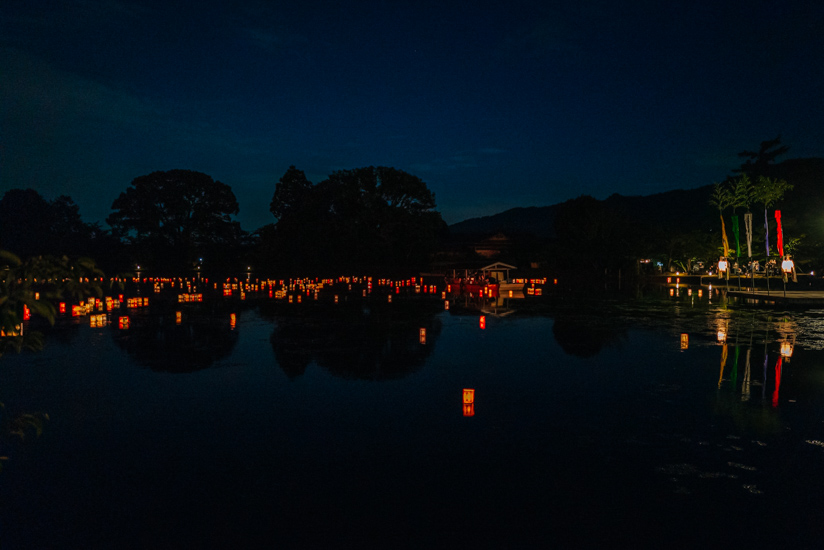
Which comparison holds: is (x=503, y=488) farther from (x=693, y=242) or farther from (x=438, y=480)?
(x=693, y=242)

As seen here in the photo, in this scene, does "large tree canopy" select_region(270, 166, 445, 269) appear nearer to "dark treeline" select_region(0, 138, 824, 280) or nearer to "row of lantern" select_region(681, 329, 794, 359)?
"dark treeline" select_region(0, 138, 824, 280)

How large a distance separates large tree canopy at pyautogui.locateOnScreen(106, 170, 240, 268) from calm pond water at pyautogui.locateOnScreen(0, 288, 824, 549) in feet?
177

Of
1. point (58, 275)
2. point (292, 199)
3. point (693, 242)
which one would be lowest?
point (58, 275)

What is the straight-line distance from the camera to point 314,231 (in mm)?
61250

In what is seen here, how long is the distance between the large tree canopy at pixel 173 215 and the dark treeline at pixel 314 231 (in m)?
0.12

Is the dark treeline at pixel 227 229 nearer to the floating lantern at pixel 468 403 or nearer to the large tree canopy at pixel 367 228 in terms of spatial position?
the large tree canopy at pixel 367 228

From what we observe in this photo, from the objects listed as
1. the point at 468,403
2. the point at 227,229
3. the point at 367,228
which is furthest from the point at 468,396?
the point at 227,229

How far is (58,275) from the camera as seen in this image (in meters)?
3.00

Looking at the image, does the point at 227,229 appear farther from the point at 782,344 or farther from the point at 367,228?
the point at 782,344

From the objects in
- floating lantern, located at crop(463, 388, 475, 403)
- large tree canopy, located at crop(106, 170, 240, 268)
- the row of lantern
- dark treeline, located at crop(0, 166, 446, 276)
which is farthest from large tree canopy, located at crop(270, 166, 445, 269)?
floating lantern, located at crop(463, 388, 475, 403)

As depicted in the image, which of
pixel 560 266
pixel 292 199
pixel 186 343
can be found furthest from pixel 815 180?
pixel 186 343

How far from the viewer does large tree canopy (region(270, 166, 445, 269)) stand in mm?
59688

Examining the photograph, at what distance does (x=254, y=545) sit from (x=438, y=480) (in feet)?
6.69

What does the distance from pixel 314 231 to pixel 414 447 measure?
2199 inches
